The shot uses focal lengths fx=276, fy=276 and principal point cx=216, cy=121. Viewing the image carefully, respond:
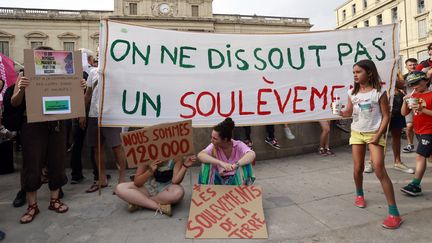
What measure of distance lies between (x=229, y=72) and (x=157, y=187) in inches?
72.4

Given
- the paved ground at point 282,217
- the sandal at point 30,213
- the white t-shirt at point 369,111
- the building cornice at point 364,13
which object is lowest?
the paved ground at point 282,217

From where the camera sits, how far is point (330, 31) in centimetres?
427

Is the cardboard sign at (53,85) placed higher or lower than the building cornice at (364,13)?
lower

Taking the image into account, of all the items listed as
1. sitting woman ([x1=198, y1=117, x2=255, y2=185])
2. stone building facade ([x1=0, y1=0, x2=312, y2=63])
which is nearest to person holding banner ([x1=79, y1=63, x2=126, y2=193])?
sitting woman ([x1=198, y1=117, x2=255, y2=185])

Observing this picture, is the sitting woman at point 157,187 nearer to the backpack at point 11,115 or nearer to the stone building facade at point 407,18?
the backpack at point 11,115

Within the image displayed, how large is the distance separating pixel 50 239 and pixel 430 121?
162 inches

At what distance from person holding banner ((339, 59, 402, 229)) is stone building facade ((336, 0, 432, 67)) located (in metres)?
35.5

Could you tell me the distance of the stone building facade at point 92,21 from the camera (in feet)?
126

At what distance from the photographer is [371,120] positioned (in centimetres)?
272

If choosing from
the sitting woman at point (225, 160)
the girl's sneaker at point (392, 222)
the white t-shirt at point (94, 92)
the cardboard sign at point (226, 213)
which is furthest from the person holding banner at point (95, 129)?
the girl's sneaker at point (392, 222)

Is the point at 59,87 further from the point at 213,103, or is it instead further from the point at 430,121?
the point at 430,121

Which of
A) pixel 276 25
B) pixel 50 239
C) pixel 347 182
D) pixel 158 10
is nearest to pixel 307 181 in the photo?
pixel 347 182

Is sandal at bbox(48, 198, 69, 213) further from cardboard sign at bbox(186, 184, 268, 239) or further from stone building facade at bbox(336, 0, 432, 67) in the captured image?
stone building facade at bbox(336, 0, 432, 67)

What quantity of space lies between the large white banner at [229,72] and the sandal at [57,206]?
1.05 metres
